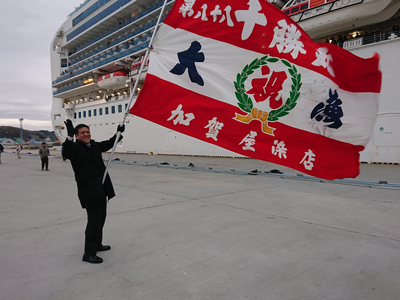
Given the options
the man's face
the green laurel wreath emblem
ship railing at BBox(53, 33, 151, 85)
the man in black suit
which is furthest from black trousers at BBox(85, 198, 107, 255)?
ship railing at BBox(53, 33, 151, 85)

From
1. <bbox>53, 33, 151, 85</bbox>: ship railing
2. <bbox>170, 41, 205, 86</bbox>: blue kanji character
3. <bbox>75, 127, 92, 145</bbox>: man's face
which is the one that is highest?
<bbox>53, 33, 151, 85</bbox>: ship railing

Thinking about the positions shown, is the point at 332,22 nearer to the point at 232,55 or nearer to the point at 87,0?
the point at 232,55

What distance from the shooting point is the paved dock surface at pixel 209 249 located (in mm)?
2189

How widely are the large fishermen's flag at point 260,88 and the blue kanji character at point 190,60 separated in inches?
0.5

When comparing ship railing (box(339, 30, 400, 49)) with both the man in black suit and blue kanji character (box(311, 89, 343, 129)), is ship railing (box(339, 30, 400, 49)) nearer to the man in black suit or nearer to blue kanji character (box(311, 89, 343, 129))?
blue kanji character (box(311, 89, 343, 129))

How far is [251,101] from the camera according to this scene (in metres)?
2.97

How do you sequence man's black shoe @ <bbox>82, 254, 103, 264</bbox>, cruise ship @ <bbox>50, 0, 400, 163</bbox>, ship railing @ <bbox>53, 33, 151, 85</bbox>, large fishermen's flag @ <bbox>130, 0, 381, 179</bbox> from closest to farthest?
man's black shoe @ <bbox>82, 254, 103, 264</bbox>
large fishermen's flag @ <bbox>130, 0, 381, 179</bbox>
cruise ship @ <bbox>50, 0, 400, 163</bbox>
ship railing @ <bbox>53, 33, 151, 85</bbox>

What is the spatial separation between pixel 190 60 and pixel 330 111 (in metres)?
1.79

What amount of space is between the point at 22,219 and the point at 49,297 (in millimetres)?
2876

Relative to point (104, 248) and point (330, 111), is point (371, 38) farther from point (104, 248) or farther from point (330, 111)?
point (104, 248)

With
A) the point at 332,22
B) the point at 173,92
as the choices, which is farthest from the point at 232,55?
the point at 332,22

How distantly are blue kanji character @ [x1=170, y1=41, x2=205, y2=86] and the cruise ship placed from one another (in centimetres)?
44

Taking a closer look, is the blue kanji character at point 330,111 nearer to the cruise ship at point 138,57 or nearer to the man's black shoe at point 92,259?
the cruise ship at point 138,57

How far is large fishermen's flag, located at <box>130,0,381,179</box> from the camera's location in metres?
2.81
